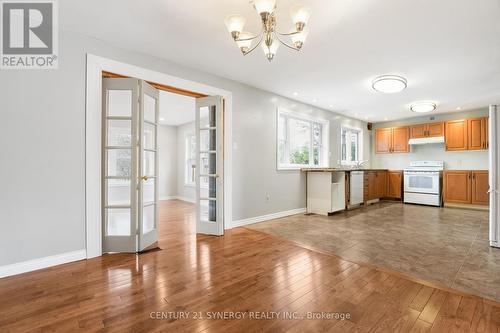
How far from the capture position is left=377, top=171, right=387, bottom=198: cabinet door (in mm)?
7011

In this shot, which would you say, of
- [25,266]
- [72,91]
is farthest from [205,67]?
[25,266]

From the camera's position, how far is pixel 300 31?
6.08 feet

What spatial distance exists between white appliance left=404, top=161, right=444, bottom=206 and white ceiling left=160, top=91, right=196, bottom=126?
6263 millimetres

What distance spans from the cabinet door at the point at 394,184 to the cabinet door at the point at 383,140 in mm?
792

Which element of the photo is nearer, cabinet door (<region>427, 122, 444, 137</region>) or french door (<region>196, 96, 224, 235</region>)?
french door (<region>196, 96, 224, 235</region>)

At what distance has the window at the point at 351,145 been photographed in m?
7.06

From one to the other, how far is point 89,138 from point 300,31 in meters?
2.50

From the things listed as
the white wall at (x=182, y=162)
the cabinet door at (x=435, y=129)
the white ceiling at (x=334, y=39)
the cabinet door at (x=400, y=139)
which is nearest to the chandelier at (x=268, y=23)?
the white ceiling at (x=334, y=39)

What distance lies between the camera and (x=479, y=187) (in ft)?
18.7

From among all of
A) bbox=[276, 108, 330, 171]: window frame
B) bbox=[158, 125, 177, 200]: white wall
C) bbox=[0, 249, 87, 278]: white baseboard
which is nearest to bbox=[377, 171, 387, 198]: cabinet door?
bbox=[276, 108, 330, 171]: window frame

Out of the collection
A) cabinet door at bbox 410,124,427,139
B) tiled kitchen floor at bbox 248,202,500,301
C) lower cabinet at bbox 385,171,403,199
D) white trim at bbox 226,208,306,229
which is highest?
cabinet door at bbox 410,124,427,139

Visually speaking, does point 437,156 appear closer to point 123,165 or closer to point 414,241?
point 414,241

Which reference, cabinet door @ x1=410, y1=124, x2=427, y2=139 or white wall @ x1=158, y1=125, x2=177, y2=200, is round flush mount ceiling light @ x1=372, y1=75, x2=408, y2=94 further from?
white wall @ x1=158, y1=125, x2=177, y2=200

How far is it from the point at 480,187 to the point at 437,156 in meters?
1.25
